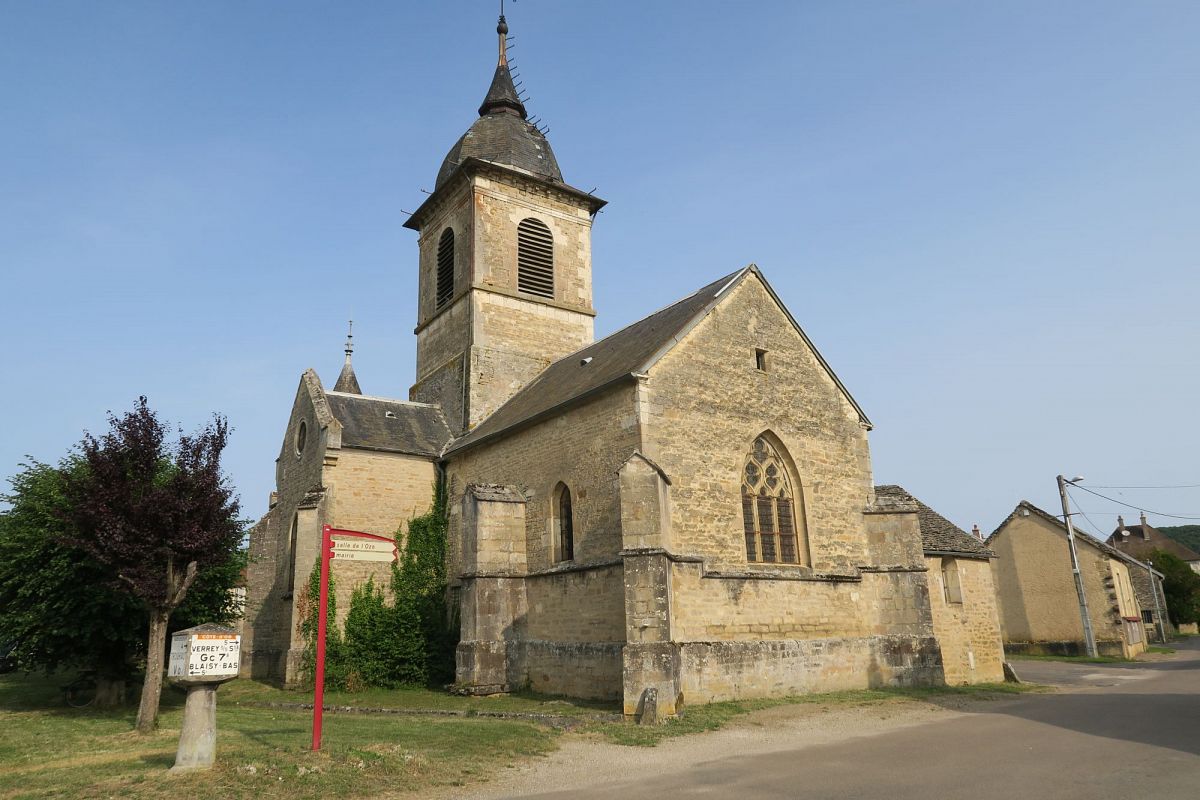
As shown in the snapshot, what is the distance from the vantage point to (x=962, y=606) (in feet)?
62.2

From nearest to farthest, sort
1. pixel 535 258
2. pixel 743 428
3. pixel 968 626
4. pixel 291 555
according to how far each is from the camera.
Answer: pixel 743 428, pixel 968 626, pixel 291 555, pixel 535 258

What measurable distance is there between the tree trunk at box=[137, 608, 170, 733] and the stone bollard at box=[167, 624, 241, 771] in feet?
11.4

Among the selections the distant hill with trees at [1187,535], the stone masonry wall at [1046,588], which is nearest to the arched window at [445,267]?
the stone masonry wall at [1046,588]

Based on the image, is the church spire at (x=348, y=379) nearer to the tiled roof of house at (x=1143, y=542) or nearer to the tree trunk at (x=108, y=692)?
the tree trunk at (x=108, y=692)

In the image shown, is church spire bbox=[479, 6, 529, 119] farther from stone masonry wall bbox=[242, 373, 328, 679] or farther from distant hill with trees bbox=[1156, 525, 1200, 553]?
distant hill with trees bbox=[1156, 525, 1200, 553]

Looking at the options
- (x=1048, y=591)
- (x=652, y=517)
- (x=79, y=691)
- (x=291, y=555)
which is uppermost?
(x=291, y=555)

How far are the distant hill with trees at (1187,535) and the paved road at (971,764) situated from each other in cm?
11537

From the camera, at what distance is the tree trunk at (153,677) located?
11.2m

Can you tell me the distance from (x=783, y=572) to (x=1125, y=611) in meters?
25.5

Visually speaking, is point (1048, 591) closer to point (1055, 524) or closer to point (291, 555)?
point (1055, 524)

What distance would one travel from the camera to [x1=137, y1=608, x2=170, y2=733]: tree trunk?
443 inches

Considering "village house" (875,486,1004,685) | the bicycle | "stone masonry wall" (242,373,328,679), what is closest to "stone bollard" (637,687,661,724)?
"village house" (875,486,1004,685)

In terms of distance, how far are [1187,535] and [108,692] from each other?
133m

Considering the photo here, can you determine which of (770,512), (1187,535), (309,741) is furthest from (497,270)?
(1187,535)
